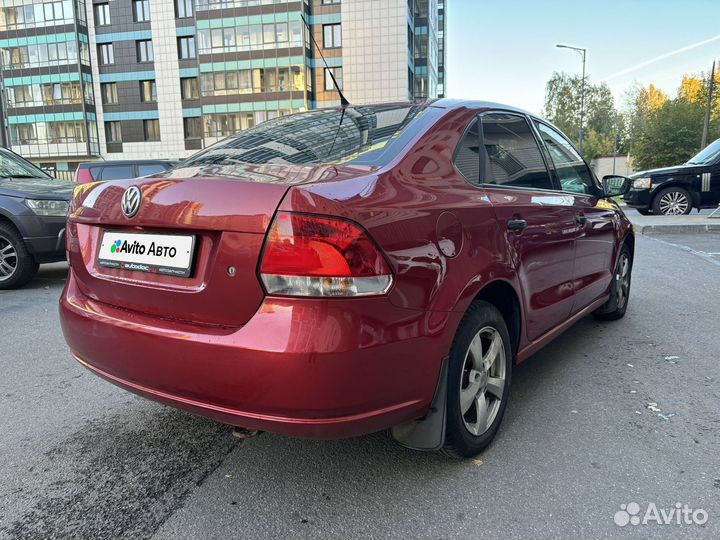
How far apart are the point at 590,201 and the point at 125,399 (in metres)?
3.24

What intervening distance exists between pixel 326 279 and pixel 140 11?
172 ft

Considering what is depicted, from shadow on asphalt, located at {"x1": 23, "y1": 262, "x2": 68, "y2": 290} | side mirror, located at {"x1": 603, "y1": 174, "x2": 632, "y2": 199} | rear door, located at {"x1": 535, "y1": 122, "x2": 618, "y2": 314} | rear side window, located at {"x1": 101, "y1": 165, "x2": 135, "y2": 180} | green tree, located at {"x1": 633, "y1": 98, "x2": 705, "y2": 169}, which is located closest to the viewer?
rear door, located at {"x1": 535, "y1": 122, "x2": 618, "y2": 314}

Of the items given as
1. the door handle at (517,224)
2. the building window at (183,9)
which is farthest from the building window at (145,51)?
the door handle at (517,224)

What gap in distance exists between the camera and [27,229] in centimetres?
598

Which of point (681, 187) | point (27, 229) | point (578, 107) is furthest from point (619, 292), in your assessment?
point (578, 107)

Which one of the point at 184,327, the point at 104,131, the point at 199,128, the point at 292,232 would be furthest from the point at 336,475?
the point at 104,131

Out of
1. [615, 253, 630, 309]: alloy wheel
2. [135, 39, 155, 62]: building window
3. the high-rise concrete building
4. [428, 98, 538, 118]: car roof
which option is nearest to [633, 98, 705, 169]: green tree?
the high-rise concrete building

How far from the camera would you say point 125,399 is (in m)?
3.11

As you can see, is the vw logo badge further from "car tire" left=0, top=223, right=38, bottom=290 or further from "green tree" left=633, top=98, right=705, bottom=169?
"green tree" left=633, top=98, right=705, bottom=169

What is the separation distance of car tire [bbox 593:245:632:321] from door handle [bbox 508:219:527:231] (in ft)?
6.70

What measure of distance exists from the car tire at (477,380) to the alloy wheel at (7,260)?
5.88 meters

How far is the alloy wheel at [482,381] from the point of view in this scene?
230cm

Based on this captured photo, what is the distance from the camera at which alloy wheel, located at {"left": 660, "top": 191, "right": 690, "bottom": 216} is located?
1262 centimetres

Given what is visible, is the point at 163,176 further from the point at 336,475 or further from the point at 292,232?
the point at 336,475
